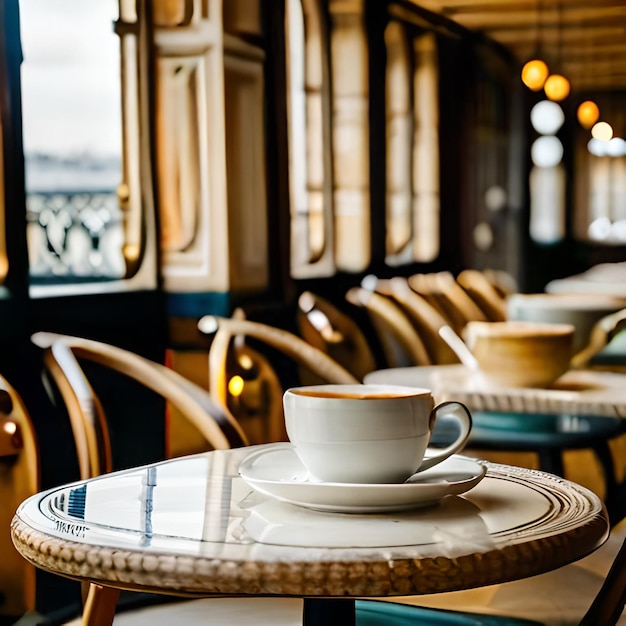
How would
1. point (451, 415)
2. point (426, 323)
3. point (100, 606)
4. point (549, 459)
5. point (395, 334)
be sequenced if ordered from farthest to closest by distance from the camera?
point (426, 323), point (395, 334), point (549, 459), point (100, 606), point (451, 415)

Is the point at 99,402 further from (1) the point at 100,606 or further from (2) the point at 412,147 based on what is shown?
(2) the point at 412,147

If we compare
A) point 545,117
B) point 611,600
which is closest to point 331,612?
point 611,600

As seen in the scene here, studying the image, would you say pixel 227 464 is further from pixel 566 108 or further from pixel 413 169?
pixel 566 108

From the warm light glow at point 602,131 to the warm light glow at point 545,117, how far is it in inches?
82.7

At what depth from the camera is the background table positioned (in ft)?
2.99

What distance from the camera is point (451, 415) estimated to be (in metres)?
1.17

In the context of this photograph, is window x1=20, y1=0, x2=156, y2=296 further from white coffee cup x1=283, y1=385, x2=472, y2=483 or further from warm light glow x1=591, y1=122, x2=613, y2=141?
warm light glow x1=591, y1=122, x2=613, y2=141

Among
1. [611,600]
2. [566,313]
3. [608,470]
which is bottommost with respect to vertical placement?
[608,470]

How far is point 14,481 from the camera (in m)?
2.12

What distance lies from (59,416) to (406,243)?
3.72m

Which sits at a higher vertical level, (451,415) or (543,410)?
(451,415)

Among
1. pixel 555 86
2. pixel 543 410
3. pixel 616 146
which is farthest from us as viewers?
pixel 616 146

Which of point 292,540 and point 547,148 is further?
point 547,148

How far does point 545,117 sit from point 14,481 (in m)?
9.81
